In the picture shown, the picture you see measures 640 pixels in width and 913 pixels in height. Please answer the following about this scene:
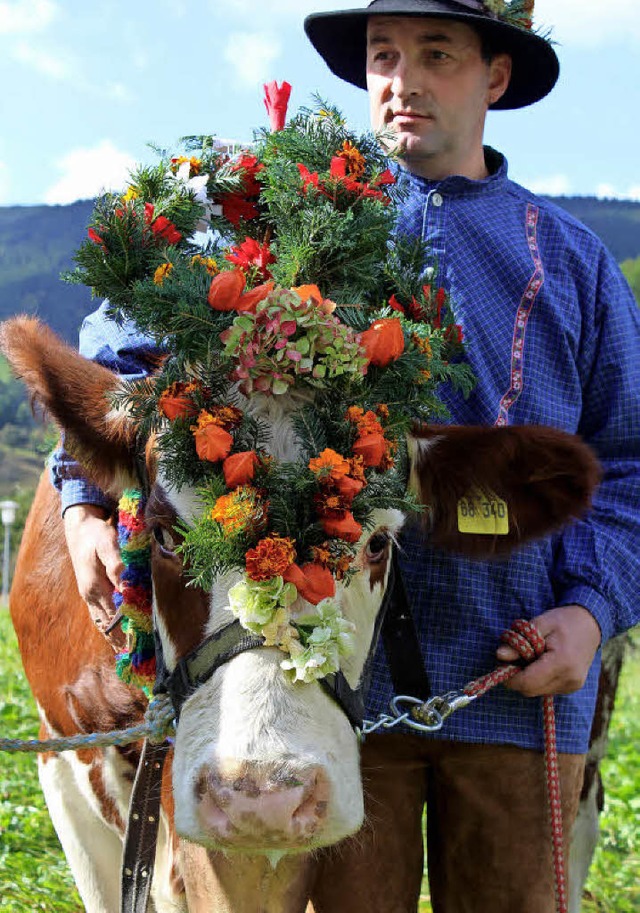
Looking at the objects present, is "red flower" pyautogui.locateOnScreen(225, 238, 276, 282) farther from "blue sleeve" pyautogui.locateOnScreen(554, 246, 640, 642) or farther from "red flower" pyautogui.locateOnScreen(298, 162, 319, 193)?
"blue sleeve" pyautogui.locateOnScreen(554, 246, 640, 642)

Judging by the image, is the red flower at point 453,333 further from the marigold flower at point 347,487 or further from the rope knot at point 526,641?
the rope knot at point 526,641

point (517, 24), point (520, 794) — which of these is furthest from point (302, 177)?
point (520, 794)

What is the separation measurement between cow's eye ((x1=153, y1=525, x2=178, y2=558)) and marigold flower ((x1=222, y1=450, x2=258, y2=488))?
1.04 feet

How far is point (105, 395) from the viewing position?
3.06m

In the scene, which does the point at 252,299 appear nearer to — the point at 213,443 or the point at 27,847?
the point at 213,443

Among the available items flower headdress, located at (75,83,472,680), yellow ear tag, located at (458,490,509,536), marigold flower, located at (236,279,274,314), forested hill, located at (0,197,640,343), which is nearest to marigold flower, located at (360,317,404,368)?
flower headdress, located at (75,83,472,680)

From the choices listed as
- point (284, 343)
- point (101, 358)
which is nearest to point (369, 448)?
point (284, 343)

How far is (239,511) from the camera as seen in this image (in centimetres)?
248

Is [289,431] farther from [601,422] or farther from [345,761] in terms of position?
[601,422]

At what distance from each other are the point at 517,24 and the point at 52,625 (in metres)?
2.67

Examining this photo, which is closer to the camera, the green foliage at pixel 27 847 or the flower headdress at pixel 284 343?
the flower headdress at pixel 284 343

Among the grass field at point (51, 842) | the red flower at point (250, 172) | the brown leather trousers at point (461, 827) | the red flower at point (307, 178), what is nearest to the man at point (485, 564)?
the brown leather trousers at point (461, 827)

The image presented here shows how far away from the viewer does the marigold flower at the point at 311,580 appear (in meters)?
2.46

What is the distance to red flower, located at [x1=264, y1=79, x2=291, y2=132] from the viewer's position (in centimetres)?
333
